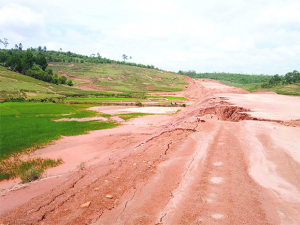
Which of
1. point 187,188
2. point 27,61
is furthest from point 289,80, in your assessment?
point 27,61

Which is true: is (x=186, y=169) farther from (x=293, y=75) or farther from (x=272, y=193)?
(x=293, y=75)

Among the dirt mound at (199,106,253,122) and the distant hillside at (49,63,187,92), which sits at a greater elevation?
the distant hillside at (49,63,187,92)

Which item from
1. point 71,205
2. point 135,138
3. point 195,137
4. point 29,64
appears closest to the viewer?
point 71,205

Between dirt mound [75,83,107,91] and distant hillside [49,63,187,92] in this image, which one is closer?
dirt mound [75,83,107,91]

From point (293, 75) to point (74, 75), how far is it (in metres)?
90.0

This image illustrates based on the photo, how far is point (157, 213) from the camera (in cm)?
621

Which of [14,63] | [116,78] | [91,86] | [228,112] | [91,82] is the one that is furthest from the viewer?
[116,78]

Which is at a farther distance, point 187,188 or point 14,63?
point 14,63

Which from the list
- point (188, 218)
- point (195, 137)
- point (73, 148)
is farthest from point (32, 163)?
point (188, 218)

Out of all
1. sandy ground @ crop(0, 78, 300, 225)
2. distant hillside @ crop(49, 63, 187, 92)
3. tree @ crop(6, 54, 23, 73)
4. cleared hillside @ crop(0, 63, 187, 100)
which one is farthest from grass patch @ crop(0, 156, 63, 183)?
tree @ crop(6, 54, 23, 73)

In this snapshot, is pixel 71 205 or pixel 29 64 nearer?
pixel 71 205

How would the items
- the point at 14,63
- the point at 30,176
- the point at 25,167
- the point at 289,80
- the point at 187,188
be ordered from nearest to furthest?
the point at 187,188
the point at 30,176
the point at 25,167
the point at 289,80
the point at 14,63

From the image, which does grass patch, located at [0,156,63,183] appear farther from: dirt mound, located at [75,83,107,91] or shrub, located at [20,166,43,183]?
dirt mound, located at [75,83,107,91]

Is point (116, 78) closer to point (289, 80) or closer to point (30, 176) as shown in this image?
point (289, 80)
